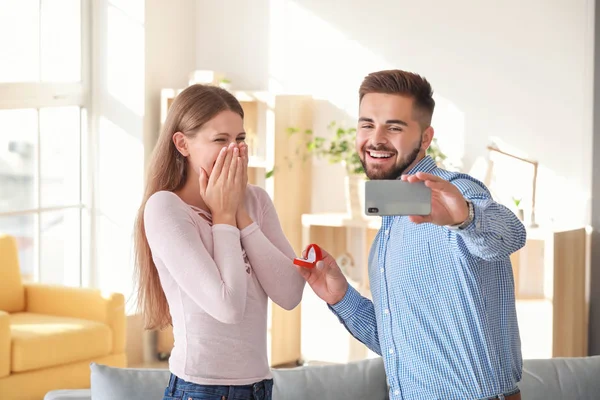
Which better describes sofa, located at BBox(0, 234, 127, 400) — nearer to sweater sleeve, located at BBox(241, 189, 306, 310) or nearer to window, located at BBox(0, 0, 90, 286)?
window, located at BBox(0, 0, 90, 286)

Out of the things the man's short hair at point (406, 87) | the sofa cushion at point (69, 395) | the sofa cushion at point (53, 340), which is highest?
the man's short hair at point (406, 87)

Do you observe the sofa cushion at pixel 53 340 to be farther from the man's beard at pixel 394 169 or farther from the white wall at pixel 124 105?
the man's beard at pixel 394 169

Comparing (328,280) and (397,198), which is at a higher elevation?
(397,198)

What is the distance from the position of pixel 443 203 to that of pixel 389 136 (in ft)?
1.21

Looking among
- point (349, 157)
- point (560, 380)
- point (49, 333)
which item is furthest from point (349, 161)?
point (560, 380)

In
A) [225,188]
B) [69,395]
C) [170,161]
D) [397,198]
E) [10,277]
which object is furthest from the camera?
[10,277]

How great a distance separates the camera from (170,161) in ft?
6.68

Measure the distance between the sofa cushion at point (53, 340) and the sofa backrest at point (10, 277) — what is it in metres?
0.09

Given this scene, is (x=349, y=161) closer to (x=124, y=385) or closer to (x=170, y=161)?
(x=124, y=385)

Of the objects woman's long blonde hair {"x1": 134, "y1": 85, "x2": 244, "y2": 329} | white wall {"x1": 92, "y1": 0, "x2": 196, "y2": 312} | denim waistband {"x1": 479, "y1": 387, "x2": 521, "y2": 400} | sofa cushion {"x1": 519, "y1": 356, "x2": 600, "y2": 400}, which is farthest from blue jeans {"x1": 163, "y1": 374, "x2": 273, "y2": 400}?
white wall {"x1": 92, "y1": 0, "x2": 196, "y2": 312}

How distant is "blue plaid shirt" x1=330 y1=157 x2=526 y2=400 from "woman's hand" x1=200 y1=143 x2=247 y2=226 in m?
0.34

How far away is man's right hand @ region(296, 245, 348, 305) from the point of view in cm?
207

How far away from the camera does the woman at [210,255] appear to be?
6.06ft

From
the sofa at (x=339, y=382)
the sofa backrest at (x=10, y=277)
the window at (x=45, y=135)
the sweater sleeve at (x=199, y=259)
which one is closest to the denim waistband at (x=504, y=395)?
the sweater sleeve at (x=199, y=259)
